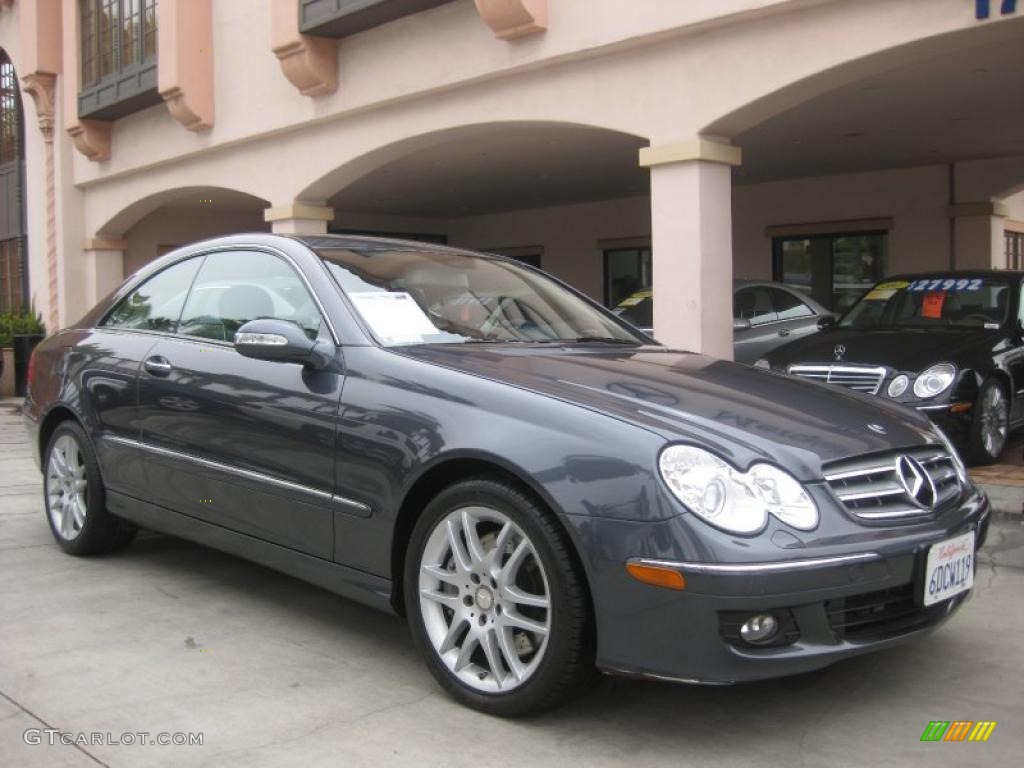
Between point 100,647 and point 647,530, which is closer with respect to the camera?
point 647,530

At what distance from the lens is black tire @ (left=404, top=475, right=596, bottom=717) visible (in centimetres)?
298

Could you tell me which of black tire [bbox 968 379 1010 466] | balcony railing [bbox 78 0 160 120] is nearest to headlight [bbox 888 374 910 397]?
black tire [bbox 968 379 1010 466]

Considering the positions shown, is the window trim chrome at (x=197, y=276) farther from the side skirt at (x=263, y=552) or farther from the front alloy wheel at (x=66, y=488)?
the side skirt at (x=263, y=552)

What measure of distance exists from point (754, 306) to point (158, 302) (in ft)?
23.9

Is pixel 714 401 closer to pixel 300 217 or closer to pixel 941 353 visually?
pixel 941 353

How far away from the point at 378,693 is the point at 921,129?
Result: 35.7 feet

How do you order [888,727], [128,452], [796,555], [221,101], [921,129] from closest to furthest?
[796,555], [888,727], [128,452], [921,129], [221,101]

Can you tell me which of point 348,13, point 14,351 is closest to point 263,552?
point 348,13

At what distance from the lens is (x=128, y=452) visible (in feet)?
15.5

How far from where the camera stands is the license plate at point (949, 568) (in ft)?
10.1

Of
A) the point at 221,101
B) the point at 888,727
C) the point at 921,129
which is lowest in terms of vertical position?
the point at 888,727

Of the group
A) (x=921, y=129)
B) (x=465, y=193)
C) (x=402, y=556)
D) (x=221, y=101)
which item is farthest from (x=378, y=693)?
(x=465, y=193)

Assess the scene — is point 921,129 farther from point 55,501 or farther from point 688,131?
point 55,501

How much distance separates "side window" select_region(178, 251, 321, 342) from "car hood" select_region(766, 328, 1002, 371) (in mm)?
4374
